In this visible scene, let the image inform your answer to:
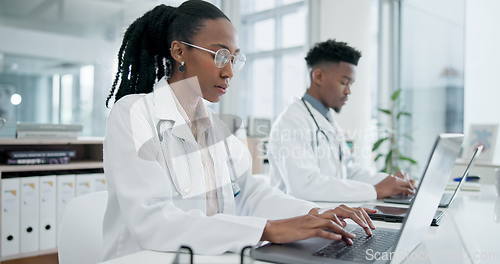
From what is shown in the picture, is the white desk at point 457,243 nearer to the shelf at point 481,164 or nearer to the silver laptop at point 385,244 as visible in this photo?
the silver laptop at point 385,244

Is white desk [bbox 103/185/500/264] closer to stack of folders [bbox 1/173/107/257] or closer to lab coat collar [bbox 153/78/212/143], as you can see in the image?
lab coat collar [bbox 153/78/212/143]

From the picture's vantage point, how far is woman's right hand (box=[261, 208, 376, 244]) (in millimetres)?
829

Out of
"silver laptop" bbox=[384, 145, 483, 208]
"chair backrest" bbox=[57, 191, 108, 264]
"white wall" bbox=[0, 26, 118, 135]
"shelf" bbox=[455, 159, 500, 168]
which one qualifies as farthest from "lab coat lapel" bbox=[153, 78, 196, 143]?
"shelf" bbox=[455, 159, 500, 168]

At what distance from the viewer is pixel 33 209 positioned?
2.15m

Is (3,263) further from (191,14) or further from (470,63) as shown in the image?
(470,63)

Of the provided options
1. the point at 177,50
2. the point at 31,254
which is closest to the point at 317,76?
the point at 177,50

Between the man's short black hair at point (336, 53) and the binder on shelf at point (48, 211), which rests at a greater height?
the man's short black hair at point (336, 53)

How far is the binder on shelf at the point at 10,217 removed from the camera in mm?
2064

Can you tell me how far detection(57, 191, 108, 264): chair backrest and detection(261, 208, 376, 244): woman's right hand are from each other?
0.48 meters

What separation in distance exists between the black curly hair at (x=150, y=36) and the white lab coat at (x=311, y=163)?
30.8 inches

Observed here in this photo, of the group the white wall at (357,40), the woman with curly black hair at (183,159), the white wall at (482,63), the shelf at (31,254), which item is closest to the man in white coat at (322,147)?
the woman with curly black hair at (183,159)

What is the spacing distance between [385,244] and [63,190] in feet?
6.17

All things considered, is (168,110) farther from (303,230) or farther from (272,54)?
(272,54)

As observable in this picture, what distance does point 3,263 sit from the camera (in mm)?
2104
